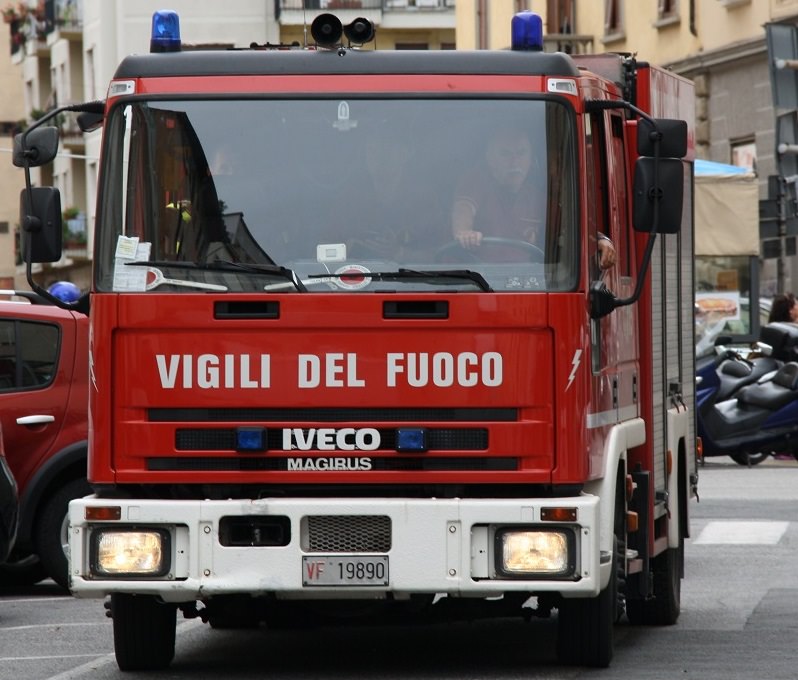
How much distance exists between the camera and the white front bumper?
8.88m

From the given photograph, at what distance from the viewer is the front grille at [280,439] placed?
8.99 meters

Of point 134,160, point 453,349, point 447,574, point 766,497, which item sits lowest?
point 766,497

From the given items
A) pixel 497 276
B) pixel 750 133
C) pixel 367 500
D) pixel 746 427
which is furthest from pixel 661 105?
pixel 750 133

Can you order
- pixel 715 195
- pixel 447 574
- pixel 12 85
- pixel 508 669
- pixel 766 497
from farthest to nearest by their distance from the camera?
1. pixel 12 85
2. pixel 715 195
3. pixel 766 497
4. pixel 508 669
5. pixel 447 574

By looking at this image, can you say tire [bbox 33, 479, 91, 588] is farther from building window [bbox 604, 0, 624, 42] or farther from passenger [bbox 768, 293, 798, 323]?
building window [bbox 604, 0, 624, 42]

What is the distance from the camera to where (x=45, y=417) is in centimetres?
1345

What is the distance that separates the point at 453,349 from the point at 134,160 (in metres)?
1.48

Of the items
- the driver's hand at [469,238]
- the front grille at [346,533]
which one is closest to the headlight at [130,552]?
the front grille at [346,533]

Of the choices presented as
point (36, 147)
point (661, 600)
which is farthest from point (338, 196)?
point (661, 600)

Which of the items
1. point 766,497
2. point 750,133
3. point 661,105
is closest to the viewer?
point 661,105

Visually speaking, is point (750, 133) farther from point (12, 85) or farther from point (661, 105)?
point (12, 85)

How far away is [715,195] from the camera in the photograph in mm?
27516

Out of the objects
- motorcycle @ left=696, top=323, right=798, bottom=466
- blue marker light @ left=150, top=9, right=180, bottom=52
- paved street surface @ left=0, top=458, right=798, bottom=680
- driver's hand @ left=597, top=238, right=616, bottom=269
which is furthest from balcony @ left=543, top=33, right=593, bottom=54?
blue marker light @ left=150, top=9, right=180, bottom=52

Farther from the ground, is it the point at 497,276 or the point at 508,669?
the point at 497,276
